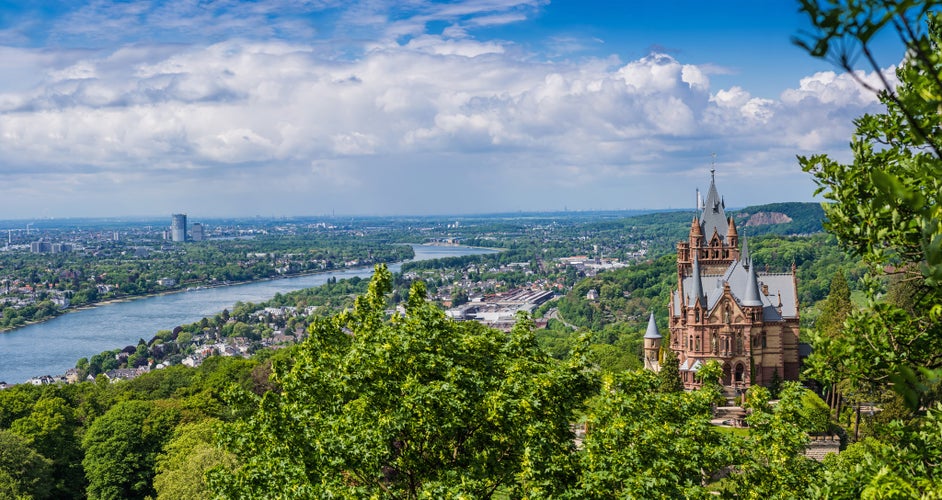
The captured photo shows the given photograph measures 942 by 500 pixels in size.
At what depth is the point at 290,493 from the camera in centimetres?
990

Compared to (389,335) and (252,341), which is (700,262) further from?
(252,341)

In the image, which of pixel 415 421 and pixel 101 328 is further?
pixel 101 328

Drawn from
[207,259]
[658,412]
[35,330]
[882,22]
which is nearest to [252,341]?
[35,330]

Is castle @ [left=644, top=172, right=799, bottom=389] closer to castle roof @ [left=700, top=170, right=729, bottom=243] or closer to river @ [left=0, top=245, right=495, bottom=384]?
castle roof @ [left=700, top=170, right=729, bottom=243]

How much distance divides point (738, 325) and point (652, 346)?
680 centimetres

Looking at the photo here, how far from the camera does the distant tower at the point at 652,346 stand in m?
42.6

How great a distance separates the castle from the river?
153 feet

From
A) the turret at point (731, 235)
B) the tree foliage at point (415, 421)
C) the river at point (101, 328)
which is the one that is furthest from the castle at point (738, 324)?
the river at point (101, 328)

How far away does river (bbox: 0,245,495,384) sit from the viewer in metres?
66.1

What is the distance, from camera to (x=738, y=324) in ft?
121

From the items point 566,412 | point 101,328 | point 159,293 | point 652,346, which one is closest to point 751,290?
point 652,346

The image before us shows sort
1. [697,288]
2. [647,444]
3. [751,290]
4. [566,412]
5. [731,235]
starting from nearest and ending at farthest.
Answer: 1. [647,444]
2. [566,412]
3. [751,290]
4. [697,288]
5. [731,235]

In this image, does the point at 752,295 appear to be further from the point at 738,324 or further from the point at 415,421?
the point at 415,421

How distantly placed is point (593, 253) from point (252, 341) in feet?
417
